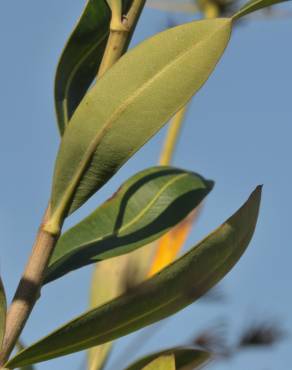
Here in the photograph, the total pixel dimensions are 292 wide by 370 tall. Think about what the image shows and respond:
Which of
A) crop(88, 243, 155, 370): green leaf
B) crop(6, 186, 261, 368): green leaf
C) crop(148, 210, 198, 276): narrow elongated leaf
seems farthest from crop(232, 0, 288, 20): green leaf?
crop(148, 210, 198, 276): narrow elongated leaf

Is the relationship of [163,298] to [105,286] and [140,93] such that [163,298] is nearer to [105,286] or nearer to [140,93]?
[140,93]

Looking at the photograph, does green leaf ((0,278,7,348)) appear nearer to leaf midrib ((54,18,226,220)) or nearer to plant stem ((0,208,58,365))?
plant stem ((0,208,58,365))

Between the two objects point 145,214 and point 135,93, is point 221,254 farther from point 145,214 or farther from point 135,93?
point 145,214

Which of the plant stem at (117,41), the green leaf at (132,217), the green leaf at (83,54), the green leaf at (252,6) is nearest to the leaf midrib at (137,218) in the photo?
the green leaf at (132,217)

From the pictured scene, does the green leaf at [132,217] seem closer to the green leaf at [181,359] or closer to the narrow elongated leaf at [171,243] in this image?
the narrow elongated leaf at [171,243]

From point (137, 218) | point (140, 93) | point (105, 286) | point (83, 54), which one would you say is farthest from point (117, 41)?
point (105, 286)
